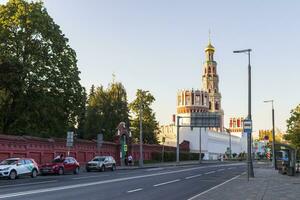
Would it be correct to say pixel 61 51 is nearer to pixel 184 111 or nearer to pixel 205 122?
pixel 205 122

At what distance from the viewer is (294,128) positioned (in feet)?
194

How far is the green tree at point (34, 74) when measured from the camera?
50125mm

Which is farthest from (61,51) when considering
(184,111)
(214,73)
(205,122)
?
(214,73)

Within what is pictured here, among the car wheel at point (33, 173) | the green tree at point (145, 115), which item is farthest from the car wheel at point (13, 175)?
the green tree at point (145, 115)

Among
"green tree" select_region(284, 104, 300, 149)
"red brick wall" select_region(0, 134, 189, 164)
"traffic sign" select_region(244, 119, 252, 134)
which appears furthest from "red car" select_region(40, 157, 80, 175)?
"green tree" select_region(284, 104, 300, 149)

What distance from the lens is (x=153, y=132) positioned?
95312mm

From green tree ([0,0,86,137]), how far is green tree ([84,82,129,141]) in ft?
94.4

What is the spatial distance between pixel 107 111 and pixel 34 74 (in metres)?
35.7

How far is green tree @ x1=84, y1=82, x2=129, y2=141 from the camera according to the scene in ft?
274

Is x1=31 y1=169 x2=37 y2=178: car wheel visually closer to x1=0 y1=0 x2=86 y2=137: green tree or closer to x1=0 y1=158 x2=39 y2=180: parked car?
x1=0 y1=158 x2=39 y2=180: parked car

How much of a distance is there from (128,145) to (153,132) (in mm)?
24045

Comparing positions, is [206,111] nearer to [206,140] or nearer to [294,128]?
[206,140]

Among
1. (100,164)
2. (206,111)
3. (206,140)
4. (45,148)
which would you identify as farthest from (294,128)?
(206,111)

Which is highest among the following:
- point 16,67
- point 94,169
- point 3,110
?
point 16,67
